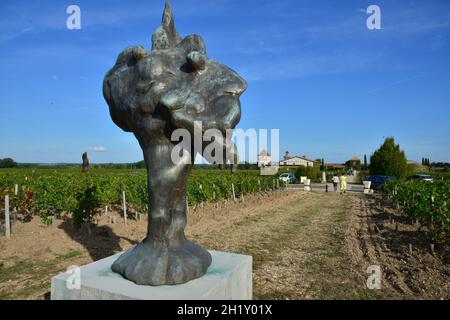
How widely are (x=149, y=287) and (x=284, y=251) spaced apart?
538 cm

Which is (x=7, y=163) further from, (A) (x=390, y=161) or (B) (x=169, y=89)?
(B) (x=169, y=89)

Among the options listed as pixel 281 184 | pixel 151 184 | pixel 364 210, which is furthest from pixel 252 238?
pixel 281 184

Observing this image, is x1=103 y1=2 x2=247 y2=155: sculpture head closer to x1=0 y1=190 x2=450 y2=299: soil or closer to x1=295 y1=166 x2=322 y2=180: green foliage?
x1=0 y1=190 x2=450 y2=299: soil

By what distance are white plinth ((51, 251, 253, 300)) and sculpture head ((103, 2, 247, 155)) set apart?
58.1 inches

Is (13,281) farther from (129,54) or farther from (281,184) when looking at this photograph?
(281,184)

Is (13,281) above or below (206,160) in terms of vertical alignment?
below

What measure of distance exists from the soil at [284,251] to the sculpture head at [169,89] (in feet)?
10.0

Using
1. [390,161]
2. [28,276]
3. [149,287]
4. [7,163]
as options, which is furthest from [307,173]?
[7,163]

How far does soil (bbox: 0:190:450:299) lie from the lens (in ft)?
18.7

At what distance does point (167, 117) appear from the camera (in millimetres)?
3578

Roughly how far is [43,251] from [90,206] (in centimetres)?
249

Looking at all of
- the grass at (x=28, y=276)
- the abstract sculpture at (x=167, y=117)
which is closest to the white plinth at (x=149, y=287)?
the abstract sculpture at (x=167, y=117)

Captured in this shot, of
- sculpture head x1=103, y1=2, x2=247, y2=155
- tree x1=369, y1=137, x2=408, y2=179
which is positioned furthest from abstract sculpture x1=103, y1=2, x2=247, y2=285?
tree x1=369, y1=137, x2=408, y2=179

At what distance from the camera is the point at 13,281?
597cm
